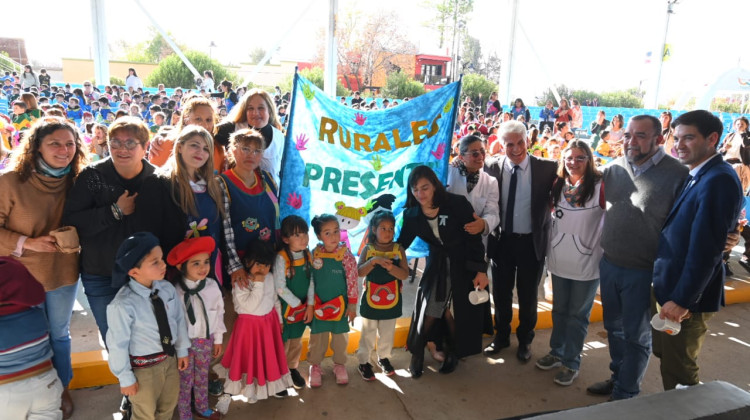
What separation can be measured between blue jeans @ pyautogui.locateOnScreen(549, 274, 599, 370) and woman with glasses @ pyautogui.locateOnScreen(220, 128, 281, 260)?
2.25 meters

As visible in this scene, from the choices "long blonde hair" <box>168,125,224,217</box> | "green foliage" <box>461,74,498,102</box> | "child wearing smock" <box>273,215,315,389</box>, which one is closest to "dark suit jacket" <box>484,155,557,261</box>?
"child wearing smock" <box>273,215,315,389</box>

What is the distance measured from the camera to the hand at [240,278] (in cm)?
295

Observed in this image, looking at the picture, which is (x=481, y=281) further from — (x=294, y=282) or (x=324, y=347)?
(x=294, y=282)

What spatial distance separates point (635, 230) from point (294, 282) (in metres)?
2.29

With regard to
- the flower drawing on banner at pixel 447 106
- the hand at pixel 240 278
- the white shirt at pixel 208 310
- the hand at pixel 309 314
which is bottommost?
the hand at pixel 309 314

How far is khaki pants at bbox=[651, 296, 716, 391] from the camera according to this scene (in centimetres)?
273

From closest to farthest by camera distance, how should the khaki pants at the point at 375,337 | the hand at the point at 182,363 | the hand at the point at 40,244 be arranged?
the hand at the point at 40,244 → the hand at the point at 182,363 → the khaki pants at the point at 375,337

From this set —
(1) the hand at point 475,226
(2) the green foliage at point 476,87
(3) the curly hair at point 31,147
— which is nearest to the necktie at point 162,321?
(3) the curly hair at point 31,147

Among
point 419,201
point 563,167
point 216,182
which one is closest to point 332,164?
point 419,201

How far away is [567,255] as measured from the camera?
340cm

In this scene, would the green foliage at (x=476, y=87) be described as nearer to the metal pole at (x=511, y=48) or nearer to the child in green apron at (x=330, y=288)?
the metal pole at (x=511, y=48)

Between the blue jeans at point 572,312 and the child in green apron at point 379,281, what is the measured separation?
125 cm

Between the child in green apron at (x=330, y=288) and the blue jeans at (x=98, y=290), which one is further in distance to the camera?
the child in green apron at (x=330, y=288)

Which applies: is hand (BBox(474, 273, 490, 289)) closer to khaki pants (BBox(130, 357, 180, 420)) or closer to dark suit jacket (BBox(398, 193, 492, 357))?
dark suit jacket (BBox(398, 193, 492, 357))
